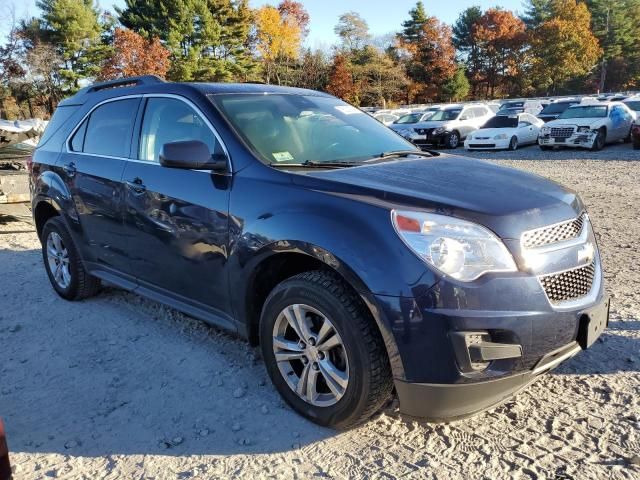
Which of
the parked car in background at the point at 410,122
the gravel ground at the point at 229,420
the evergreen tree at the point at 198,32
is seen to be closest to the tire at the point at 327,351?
the gravel ground at the point at 229,420

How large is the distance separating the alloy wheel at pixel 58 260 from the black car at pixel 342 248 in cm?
94

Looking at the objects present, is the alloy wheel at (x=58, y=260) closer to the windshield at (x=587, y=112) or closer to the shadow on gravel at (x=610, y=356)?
the shadow on gravel at (x=610, y=356)

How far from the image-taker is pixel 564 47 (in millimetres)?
60500

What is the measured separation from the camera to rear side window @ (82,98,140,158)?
13.3 feet

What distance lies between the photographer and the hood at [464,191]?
2.52 meters

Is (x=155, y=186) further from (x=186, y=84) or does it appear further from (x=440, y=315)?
(x=440, y=315)

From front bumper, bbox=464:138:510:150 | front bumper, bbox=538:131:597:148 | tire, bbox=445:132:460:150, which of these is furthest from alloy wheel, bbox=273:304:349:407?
tire, bbox=445:132:460:150

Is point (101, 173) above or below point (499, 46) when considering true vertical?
below

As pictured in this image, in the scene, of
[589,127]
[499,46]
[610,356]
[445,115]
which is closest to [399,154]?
[610,356]

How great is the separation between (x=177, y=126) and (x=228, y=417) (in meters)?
1.92

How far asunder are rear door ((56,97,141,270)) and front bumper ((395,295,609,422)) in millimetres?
2447

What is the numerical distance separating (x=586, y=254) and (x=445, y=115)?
19907 millimetres

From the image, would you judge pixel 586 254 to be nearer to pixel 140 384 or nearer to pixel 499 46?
pixel 140 384

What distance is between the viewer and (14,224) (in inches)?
341
